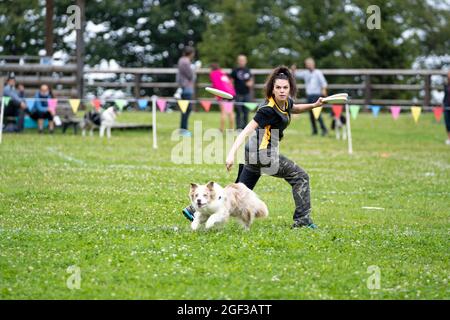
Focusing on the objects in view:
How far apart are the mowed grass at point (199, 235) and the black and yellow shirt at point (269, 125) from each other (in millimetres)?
1017

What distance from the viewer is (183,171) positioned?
16859mm

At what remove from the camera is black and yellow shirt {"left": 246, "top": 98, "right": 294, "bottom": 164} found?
10156mm

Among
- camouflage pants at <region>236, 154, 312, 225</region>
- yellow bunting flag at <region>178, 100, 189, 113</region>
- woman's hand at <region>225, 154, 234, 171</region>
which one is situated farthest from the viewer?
yellow bunting flag at <region>178, 100, 189, 113</region>

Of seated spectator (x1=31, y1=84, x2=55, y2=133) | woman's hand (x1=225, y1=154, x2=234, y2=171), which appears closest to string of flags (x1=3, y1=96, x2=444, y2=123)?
seated spectator (x1=31, y1=84, x2=55, y2=133)

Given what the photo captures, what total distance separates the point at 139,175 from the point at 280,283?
8.31 metres

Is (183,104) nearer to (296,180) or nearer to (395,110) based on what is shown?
(395,110)

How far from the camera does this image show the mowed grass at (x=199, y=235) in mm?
7883

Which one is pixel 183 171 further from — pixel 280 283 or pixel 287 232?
pixel 280 283

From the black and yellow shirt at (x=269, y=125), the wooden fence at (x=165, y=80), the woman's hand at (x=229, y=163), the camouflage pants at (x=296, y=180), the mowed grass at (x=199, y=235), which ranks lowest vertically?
the mowed grass at (x=199, y=235)

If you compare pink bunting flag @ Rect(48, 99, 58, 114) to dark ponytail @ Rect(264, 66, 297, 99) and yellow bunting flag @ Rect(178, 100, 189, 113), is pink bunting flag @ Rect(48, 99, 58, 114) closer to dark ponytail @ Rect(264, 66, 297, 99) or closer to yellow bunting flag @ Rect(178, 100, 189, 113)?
yellow bunting flag @ Rect(178, 100, 189, 113)

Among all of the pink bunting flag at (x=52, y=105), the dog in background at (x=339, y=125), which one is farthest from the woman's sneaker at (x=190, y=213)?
the dog in background at (x=339, y=125)

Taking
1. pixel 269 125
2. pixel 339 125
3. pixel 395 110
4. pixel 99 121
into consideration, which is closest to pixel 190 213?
pixel 269 125

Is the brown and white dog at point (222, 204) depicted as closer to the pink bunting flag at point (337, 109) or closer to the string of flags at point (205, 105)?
the string of flags at point (205, 105)
